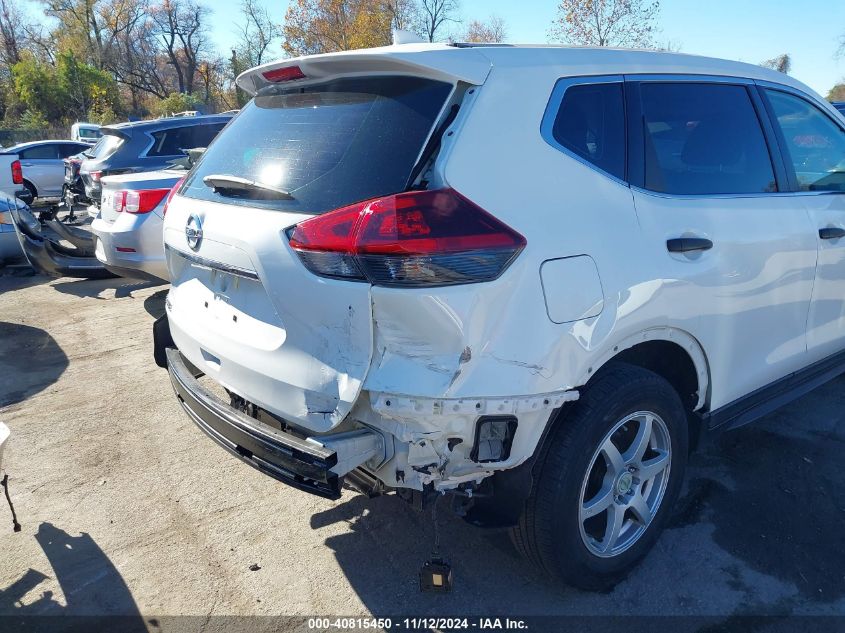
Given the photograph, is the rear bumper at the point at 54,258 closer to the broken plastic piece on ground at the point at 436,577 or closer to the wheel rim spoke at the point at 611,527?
the broken plastic piece on ground at the point at 436,577

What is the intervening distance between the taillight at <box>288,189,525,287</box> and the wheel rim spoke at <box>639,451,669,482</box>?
124 cm

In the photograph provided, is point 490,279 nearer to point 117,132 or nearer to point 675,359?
point 675,359

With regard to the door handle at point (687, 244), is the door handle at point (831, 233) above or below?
below

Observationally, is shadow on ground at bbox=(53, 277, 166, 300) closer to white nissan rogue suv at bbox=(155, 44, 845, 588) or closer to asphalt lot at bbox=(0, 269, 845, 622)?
asphalt lot at bbox=(0, 269, 845, 622)

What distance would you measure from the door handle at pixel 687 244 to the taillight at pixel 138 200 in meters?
5.16

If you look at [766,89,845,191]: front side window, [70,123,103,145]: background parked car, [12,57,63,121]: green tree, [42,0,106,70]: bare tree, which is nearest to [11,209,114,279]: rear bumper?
[766,89,845,191]: front side window

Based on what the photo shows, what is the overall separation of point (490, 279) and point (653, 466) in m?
1.30

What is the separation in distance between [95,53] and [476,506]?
60.6 meters

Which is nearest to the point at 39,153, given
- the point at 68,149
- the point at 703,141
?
the point at 68,149

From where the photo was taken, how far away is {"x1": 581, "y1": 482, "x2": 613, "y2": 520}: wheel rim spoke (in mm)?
2673

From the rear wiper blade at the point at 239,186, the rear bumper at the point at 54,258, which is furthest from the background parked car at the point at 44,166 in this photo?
the rear wiper blade at the point at 239,186

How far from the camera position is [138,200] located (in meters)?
6.38

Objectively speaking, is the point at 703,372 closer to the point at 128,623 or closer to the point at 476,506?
the point at 476,506

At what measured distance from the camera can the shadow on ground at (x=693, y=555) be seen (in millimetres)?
2777
